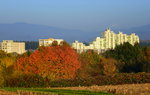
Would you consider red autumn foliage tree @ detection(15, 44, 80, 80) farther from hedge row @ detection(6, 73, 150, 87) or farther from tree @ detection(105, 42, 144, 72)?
tree @ detection(105, 42, 144, 72)

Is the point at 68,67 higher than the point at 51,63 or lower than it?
lower

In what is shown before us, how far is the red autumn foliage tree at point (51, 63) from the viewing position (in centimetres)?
5928

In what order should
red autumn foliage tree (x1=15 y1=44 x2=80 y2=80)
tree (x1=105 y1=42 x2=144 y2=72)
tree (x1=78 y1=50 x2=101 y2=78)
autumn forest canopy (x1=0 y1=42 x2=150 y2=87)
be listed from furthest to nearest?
tree (x1=105 y1=42 x2=144 y2=72), tree (x1=78 y1=50 x2=101 y2=78), red autumn foliage tree (x1=15 y1=44 x2=80 y2=80), autumn forest canopy (x1=0 y1=42 x2=150 y2=87)

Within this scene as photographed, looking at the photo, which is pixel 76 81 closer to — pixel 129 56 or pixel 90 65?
pixel 90 65

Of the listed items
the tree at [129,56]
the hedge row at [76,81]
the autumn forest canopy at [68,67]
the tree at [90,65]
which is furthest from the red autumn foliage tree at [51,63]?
the tree at [129,56]

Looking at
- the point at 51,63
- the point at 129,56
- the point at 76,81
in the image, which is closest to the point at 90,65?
the point at 129,56

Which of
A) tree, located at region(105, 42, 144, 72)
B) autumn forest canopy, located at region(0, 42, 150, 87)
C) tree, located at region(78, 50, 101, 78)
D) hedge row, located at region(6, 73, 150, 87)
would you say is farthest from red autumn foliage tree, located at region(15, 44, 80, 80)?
tree, located at region(105, 42, 144, 72)

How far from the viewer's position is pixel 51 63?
A: 59719mm

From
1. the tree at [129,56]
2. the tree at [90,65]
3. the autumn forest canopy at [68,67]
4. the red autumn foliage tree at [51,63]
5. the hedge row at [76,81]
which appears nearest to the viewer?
the hedge row at [76,81]

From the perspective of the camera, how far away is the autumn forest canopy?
44131 millimetres

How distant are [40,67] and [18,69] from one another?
3.64 m

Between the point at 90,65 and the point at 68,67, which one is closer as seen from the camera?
the point at 68,67

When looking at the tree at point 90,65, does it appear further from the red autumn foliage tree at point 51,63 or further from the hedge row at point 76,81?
the hedge row at point 76,81

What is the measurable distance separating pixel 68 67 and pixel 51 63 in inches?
116
